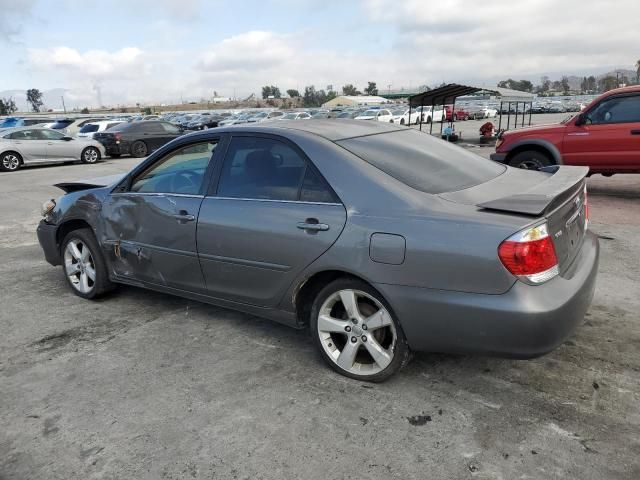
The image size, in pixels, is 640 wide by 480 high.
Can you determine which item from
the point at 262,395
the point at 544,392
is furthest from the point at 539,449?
the point at 262,395

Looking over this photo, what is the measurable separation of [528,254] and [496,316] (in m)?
0.34

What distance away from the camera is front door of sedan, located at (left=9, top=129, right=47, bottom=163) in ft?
56.4

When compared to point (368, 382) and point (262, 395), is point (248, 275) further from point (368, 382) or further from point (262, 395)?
point (368, 382)

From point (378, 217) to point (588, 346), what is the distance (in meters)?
1.76

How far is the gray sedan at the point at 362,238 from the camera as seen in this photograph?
2664 mm

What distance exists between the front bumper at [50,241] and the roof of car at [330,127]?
227cm

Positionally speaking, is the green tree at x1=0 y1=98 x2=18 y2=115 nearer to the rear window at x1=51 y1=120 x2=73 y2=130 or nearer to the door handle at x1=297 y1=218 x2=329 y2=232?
the rear window at x1=51 y1=120 x2=73 y2=130

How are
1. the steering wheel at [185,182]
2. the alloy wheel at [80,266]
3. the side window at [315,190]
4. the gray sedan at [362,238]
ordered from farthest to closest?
the alloy wheel at [80,266] < the steering wheel at [185,182] < the side window at [315,190] < the gray sedan at [362,238]

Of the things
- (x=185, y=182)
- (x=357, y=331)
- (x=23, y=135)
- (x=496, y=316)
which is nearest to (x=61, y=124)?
(x=23, y=135)

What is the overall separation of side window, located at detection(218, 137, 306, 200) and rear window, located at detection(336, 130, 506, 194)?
0.36 m

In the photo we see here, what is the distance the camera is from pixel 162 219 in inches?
156

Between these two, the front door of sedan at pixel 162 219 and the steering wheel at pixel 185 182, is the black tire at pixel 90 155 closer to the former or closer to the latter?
the front door of sedan at pixel 162 219

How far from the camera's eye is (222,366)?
137 inches

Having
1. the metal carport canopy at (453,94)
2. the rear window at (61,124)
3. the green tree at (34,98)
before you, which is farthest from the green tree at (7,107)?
the metal carport canopy at (453,94)
